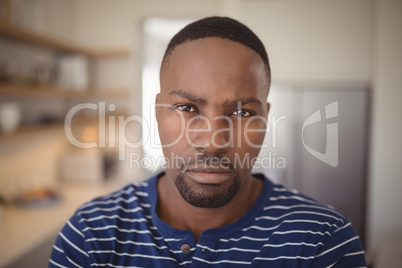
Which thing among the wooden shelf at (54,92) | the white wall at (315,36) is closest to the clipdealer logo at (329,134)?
the white wall at (315,36)

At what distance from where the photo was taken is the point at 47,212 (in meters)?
2.18

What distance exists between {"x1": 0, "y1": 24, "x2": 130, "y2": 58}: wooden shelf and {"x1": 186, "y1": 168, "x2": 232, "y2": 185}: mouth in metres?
1.73

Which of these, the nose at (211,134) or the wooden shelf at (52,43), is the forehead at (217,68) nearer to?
the nose at (211,134)

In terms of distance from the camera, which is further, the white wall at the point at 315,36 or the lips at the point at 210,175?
the white wall at the point at 315,36

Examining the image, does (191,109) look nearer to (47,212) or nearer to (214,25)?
(214,25)

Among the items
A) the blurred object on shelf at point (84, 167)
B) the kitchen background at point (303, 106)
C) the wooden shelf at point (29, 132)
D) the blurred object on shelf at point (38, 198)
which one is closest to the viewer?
the wooden shelf at point (29, 132)

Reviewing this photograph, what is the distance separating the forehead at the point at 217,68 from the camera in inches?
33.9

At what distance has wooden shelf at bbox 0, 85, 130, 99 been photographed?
81.1 inches

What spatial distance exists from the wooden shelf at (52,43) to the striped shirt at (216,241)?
5.29ft

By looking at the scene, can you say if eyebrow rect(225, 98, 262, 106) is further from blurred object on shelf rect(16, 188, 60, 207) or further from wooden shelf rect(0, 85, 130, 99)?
blurred object on shelf rect(16, 188, 60, 207)

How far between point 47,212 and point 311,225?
1864 mm

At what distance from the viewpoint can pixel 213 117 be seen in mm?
860

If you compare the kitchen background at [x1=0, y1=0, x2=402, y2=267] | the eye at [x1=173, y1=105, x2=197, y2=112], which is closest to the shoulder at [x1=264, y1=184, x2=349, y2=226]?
the eye at [x1=173, y1=105, x2=197, y2=112]

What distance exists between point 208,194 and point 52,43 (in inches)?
85.0
